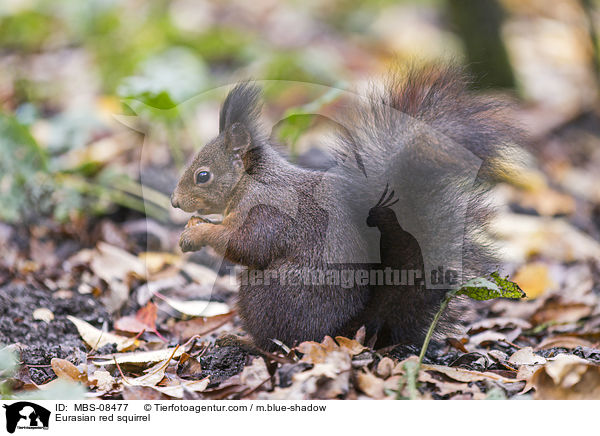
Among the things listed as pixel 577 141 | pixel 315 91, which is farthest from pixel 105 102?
pixel 577 141

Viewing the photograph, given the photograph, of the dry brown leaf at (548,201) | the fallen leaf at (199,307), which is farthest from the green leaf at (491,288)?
the dry brown leaf at (548,201)

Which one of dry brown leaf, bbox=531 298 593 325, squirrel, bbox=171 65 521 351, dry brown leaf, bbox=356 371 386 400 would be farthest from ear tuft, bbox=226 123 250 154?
dry brown leaf, bbox=531 298 593 325

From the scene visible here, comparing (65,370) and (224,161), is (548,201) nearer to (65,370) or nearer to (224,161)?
(224,161)

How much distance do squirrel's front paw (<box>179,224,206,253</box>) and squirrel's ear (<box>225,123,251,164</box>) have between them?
31 cm

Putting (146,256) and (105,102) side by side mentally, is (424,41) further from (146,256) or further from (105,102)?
(146,256)

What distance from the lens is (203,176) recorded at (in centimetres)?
249

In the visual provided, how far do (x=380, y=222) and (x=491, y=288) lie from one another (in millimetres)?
433

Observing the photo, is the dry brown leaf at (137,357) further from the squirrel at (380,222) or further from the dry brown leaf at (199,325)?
the squirrel at (380,222)

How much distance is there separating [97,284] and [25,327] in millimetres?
567

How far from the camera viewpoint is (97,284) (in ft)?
10.6

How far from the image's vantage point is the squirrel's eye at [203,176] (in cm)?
248

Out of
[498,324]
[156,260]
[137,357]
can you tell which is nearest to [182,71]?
[156,260]

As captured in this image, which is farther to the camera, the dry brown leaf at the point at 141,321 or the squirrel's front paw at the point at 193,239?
the dry brown leaf at the point at 141,321
